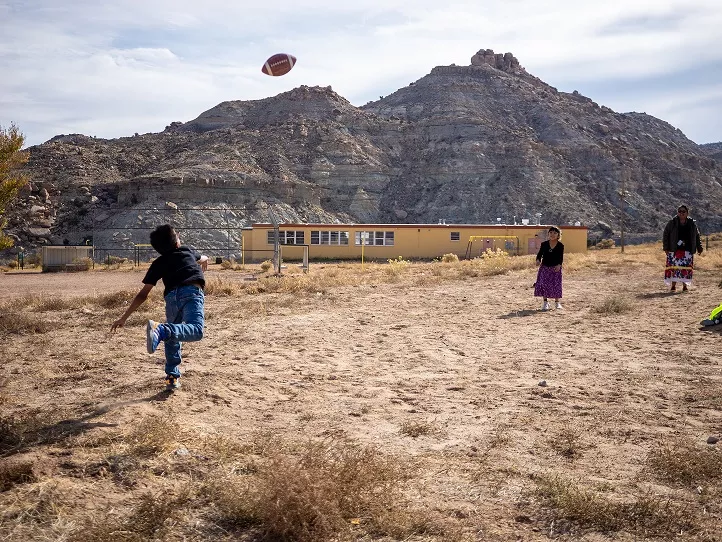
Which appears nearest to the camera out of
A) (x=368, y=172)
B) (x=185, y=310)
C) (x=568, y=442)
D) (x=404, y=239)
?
(x=568, y=442)

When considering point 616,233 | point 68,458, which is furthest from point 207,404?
point 616,233

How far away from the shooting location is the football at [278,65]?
16.6 metres

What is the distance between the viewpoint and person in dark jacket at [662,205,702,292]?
15.2 metres

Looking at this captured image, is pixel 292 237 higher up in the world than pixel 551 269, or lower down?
higher up

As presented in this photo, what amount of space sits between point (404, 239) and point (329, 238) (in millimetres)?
5256

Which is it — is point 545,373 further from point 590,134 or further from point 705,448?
point 590,134

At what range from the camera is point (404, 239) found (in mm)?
45812

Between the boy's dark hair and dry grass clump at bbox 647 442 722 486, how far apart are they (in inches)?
174

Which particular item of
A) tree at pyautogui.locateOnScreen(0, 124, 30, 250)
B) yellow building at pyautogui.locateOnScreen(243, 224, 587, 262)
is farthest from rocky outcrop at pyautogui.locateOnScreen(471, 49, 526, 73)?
tree at pyautogui.locateOnScreen(0, 124, 30, 250)

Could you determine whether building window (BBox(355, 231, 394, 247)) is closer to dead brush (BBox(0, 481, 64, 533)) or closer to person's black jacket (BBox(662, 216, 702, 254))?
person's black jacket (BBox(662, 216, 702, 254))

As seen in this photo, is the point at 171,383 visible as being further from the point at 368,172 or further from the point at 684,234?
the point at 368,172

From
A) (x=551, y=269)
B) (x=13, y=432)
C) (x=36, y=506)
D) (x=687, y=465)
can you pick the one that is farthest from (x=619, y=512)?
(x=551, y=269)

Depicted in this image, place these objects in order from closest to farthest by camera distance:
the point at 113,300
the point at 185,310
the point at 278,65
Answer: the point at 185,310
the point at 113,300
the point at 278,65

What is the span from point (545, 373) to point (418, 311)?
20.0 feet
